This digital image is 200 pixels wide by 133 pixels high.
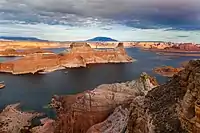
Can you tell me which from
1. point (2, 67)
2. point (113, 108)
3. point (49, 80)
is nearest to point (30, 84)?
point (49, 80)

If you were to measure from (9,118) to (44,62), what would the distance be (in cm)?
3954

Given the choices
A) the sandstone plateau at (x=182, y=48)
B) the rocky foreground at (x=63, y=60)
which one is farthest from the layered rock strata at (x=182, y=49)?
the rocky foreground at (x=63, y=60)

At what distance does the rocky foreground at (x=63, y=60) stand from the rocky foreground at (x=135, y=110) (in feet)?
111

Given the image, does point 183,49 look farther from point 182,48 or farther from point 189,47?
point 189,47

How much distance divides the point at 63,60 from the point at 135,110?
2246 inches

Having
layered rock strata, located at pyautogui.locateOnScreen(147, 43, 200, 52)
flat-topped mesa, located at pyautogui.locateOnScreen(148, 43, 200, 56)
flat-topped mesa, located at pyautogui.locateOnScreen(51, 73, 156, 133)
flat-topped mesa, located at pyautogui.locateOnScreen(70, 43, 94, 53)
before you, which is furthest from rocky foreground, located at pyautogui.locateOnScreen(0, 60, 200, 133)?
flat-topped mesa, located at pyautogui.locateOnScreen(148, 43, 200, 56)

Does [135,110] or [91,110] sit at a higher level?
[135,110]

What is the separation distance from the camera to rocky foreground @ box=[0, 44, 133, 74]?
60188mm

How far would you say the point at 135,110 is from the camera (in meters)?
10.8

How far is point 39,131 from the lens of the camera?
21.2 m

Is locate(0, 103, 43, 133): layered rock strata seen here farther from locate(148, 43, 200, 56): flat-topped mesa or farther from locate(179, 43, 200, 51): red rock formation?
locate(179, 43, 200, 51): red rock formation

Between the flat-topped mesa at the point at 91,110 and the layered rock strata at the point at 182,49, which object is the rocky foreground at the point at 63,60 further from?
the layered rock strata at the point at 182,49

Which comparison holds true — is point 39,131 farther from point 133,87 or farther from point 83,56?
point 83,56

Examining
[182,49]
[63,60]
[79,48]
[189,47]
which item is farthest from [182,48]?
[63,60]
